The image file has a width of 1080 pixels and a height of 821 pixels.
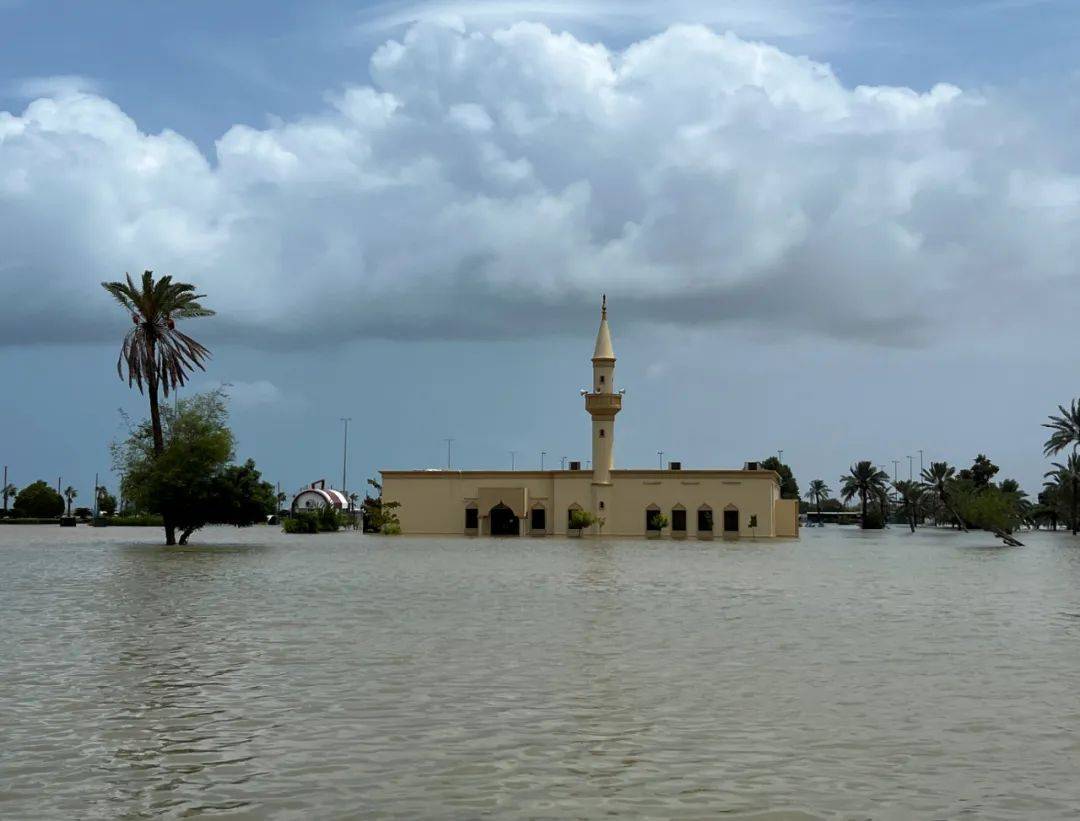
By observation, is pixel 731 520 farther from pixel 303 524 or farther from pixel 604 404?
pixel 303 524

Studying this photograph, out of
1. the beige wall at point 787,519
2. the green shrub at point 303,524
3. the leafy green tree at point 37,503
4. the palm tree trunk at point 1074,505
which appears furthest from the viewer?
the leafy green tree at point 37,503

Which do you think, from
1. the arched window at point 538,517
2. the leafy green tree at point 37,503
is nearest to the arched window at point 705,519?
the arched window at point 538,517

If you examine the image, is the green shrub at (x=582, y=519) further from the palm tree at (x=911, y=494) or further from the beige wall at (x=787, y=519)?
the palm tree at (x=911, y=494)

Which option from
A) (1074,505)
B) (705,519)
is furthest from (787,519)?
(1074,505)

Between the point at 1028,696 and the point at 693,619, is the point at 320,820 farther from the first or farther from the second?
the point at 693,619

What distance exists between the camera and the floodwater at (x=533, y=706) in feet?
28.3

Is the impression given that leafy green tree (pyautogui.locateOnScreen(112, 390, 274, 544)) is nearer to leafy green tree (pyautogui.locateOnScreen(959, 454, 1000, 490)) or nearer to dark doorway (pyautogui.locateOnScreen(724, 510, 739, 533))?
dark doorway (pyautogui.locateOnScreen(724, 510, 739, 533))

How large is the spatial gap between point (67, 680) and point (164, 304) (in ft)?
141

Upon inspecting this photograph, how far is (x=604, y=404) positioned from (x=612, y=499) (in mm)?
6495

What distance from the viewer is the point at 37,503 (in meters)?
132

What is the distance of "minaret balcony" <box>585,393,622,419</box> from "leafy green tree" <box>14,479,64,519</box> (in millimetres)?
75996

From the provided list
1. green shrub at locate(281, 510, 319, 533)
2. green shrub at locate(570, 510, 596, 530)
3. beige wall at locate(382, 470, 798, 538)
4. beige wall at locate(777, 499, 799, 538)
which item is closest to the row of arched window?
beige wall at locate(382, 470, 798, 538)

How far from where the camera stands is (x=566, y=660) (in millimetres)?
15852

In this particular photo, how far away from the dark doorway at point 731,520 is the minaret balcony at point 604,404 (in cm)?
1024
